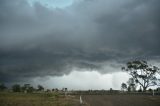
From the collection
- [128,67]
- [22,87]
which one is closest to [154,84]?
[128,67]

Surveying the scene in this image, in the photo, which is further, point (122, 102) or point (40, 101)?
point (40, 101)

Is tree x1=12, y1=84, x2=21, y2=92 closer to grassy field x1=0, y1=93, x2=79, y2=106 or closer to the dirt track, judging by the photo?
grassy field x1=0, y1=93, x2=79, y2=106

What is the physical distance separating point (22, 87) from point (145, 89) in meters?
57.5

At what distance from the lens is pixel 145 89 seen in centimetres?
11081

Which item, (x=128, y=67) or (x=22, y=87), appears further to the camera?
(x=22, y=87)

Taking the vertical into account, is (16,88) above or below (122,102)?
above

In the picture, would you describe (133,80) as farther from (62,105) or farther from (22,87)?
(62,105)

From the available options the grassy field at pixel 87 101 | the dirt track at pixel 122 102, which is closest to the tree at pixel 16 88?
the grassy field at pixel 87 101

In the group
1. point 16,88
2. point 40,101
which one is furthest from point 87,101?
point 16,88

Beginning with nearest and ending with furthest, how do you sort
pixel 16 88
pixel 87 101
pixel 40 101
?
pixel 87 101
pixel 40 101
pixel 16 88

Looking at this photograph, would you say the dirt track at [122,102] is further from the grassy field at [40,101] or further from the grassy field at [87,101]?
the grassy field at [40,101]

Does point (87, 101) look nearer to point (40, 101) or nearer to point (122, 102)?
point (122, 102)

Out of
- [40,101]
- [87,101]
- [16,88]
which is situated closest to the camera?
[87,101]

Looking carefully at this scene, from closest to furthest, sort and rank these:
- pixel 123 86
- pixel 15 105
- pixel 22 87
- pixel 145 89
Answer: pixel 15 105
pixel 145 89
pixel 22 87
pixel 123 86
